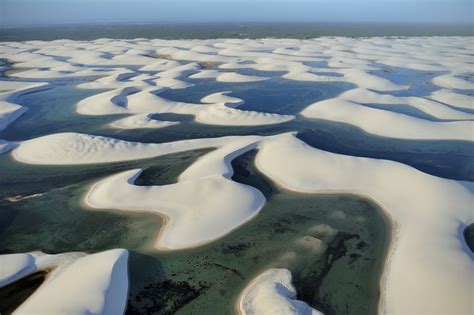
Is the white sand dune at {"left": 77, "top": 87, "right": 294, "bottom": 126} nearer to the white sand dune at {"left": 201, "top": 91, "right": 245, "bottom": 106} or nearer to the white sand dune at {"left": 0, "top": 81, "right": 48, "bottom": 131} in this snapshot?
the white sand dune at {"left": 201, "top": 91, "right": 245, "bottom": 106}

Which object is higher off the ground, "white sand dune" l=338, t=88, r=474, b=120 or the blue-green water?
"white sand dune" l=338, t=88, r=474, b=120

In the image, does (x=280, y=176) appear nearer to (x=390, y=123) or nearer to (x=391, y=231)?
(x=391, y=231)

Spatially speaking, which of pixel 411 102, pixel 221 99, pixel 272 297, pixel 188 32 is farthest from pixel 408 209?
pixel 188 32

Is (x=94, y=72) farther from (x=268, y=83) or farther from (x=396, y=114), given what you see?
(x=396, y=114)

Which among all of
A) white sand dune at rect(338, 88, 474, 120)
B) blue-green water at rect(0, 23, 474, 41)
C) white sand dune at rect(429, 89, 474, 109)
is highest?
white sand dune at rect(429, 89, 474, 109)

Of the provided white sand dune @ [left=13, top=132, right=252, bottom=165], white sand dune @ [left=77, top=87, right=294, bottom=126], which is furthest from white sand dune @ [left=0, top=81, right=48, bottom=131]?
white sand dune @ [left=13, top=132, right=252, bottom=165]

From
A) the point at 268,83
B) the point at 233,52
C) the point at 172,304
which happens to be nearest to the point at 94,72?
the point at 268,83
